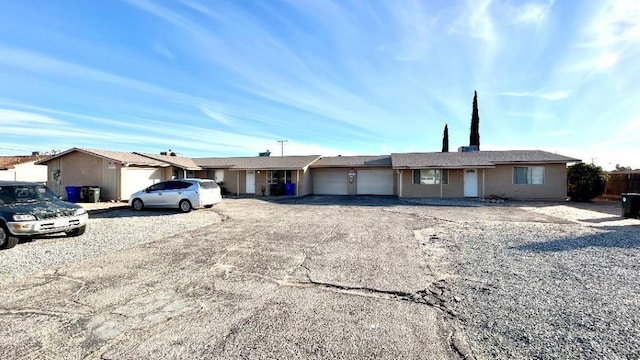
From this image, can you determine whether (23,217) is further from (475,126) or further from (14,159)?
(14,159)

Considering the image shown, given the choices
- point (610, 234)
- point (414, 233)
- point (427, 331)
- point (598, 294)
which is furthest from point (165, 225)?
point (610, 234)

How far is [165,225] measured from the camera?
34.4 feet

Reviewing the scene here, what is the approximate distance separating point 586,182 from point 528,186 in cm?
332

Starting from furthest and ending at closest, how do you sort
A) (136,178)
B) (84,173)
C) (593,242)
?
(136,178) → (84,173) → (593,242)

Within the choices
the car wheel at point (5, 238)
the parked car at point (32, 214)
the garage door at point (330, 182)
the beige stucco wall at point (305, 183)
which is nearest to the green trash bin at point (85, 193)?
the parked car at point (32, 214)

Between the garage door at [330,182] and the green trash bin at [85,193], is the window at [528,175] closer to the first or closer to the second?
the garage door at [330,182]

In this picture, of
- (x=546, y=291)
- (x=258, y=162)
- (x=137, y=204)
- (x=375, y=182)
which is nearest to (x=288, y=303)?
(x=546, y=291)

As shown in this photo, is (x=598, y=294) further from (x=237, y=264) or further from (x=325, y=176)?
(x=325, y=176)

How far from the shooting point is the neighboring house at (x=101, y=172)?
18.5 m

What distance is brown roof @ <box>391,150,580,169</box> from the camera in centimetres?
2075

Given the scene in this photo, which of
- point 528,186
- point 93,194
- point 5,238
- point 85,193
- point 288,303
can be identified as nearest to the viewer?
point 288,303

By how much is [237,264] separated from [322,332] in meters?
3.07

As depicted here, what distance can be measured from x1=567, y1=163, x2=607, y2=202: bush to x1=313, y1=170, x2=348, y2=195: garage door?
15597 mm

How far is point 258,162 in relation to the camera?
88.9 ft
